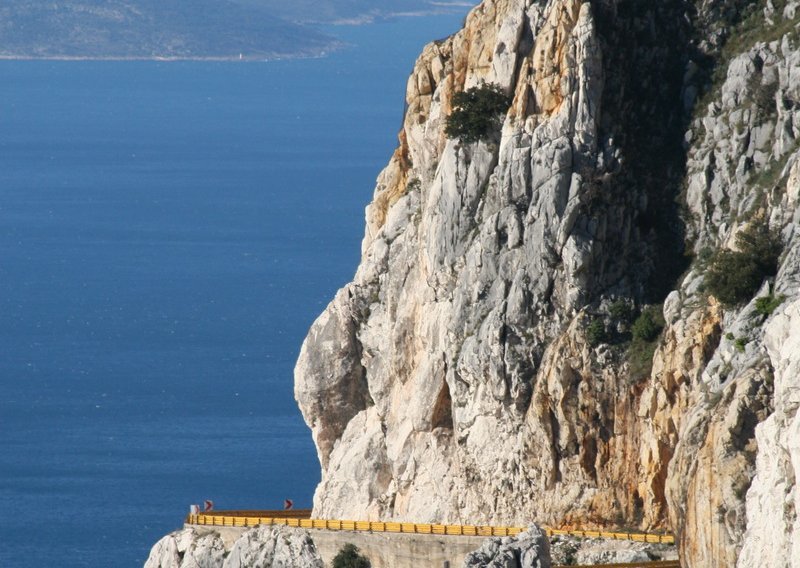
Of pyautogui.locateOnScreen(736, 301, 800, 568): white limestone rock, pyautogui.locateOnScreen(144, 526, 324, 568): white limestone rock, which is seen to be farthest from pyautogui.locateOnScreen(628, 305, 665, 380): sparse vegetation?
pyautogui.locateOnScreen(736, 301, 800, 568): white limestone rock

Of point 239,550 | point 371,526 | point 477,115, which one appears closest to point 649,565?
point 371,526

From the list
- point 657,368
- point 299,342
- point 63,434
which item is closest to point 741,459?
point 657,368

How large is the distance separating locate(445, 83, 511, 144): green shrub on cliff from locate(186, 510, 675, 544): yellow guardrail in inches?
535

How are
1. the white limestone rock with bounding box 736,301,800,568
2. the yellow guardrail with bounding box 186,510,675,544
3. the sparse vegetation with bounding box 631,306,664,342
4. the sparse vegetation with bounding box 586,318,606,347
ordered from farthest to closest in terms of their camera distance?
the sparse vegetation with bounding box 586,318,606,347, the sparse vegetation with bounding box 631,306,664,342, the yellow guardrail with bounding box 186,510,675,544, the white limestone rock with bounding box 736,301,800,568

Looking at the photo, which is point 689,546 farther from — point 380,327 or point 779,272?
point 380,327

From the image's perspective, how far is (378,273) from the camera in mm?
83438

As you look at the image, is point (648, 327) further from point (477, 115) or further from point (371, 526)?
point (371, 526)

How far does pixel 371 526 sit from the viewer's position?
76.2 metres

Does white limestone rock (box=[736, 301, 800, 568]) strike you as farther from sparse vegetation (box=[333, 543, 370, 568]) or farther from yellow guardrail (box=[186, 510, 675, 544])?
sparse vegetation (box=[333, 543, 370, 568])

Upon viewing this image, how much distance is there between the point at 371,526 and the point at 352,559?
1.38 m

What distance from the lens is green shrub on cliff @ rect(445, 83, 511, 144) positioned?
7550 cm

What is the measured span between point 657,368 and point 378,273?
17.3 meters

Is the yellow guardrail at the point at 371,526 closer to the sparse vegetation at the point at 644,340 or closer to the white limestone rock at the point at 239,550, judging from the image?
the white limestone rock at the point at 239,550

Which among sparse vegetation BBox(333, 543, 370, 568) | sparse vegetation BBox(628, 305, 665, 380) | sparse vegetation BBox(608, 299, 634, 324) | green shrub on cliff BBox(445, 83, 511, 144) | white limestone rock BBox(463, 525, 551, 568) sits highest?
green shrub on cliff BBox(445, 83, 511, 144)
